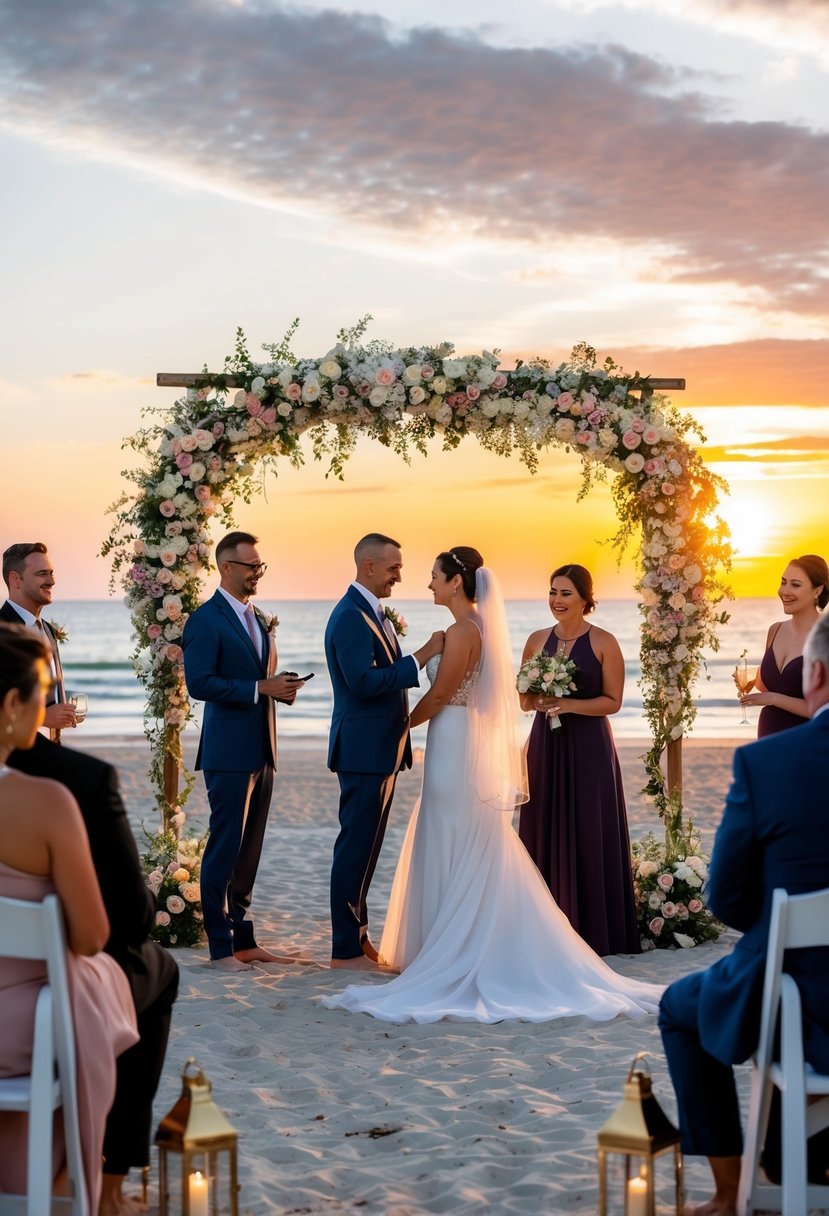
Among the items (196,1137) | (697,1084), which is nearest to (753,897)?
(697,1084)

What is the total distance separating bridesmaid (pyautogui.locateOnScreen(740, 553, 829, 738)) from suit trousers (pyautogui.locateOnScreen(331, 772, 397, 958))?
7.07ft

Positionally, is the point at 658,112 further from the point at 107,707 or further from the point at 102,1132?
the point at 107,707

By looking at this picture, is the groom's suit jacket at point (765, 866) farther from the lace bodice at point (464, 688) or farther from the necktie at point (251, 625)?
the necktie at point (251, 625)

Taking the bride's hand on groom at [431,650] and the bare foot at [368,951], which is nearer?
the bride's hand on groom at [431,650]

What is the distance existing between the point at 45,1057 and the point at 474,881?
388 centimetres

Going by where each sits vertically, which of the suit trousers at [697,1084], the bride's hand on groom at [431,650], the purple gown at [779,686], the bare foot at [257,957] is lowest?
the bare foot at [257,957]

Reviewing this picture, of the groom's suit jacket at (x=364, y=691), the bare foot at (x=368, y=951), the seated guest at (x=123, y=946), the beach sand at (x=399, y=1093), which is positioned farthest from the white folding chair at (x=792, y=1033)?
the bare foot at (x=368, y=951)

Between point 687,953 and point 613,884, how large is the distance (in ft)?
2.00

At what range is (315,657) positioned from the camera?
1693 inches

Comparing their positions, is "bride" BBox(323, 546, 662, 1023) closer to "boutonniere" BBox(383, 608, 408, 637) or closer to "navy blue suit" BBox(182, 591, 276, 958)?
"boutonniere" BBox(383, 608, 408, 637)

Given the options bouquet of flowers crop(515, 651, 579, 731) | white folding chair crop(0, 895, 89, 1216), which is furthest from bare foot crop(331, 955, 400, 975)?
white folding chair crop(0, 895, 89, 1216)

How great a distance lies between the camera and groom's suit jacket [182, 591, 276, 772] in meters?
7.16

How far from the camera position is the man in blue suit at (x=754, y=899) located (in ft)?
11.0

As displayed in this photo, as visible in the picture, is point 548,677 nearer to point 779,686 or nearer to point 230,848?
point 779,686
